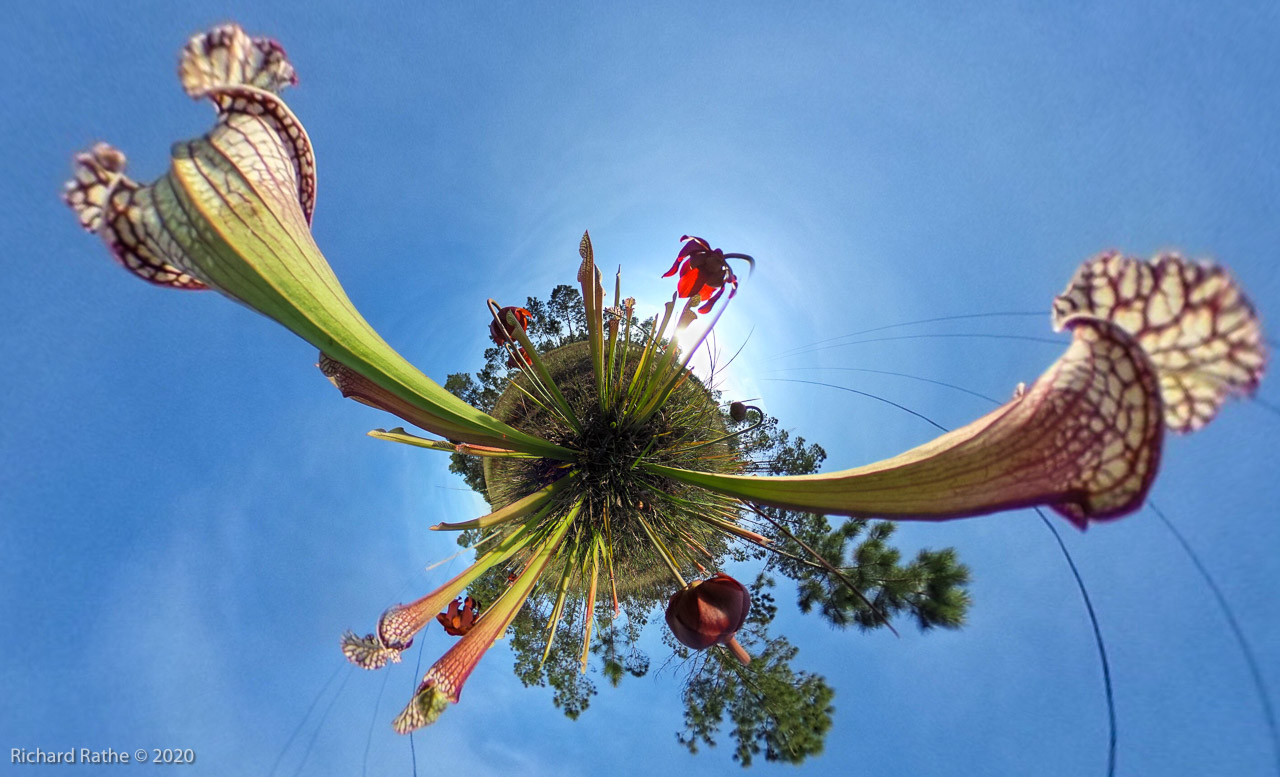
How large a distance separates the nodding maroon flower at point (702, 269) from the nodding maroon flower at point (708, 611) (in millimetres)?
917

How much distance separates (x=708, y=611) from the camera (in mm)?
1231

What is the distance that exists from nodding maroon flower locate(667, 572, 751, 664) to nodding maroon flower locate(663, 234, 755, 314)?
0.92 metres

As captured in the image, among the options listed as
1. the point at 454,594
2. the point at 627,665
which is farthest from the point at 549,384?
the point at 627,665

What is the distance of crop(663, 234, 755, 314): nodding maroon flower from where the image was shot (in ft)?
5.13

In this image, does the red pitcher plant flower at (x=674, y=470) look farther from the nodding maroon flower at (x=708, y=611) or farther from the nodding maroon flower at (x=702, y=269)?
the nodding maroon flower at (x=702, y=269)

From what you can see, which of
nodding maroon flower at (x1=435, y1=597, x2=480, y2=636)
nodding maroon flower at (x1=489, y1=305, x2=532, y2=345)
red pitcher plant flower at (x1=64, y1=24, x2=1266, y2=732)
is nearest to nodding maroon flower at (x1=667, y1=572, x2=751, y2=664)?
red pitcher plant flower at (x1=64, y1=24, x2=1266, y2=732)

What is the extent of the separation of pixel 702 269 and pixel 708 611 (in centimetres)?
104

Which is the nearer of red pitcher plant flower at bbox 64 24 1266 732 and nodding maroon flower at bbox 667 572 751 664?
red pitcher plant flower at bbox 64 24 1266 732

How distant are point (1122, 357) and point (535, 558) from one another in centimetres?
134

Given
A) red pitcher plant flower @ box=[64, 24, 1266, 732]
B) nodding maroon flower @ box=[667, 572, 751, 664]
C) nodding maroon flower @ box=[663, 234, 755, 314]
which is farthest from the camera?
nodding maroon flower @ box=[663, 234, 755, 314]

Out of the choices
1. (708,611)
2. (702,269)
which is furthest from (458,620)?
(702,269)

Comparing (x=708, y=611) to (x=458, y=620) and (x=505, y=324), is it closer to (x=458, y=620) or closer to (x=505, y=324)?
(x=458, y=620)

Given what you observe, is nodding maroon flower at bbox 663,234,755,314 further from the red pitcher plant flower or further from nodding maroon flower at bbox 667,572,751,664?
nodding maroon flower at bbox 667,572,751,664

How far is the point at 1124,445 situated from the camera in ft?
1.66
